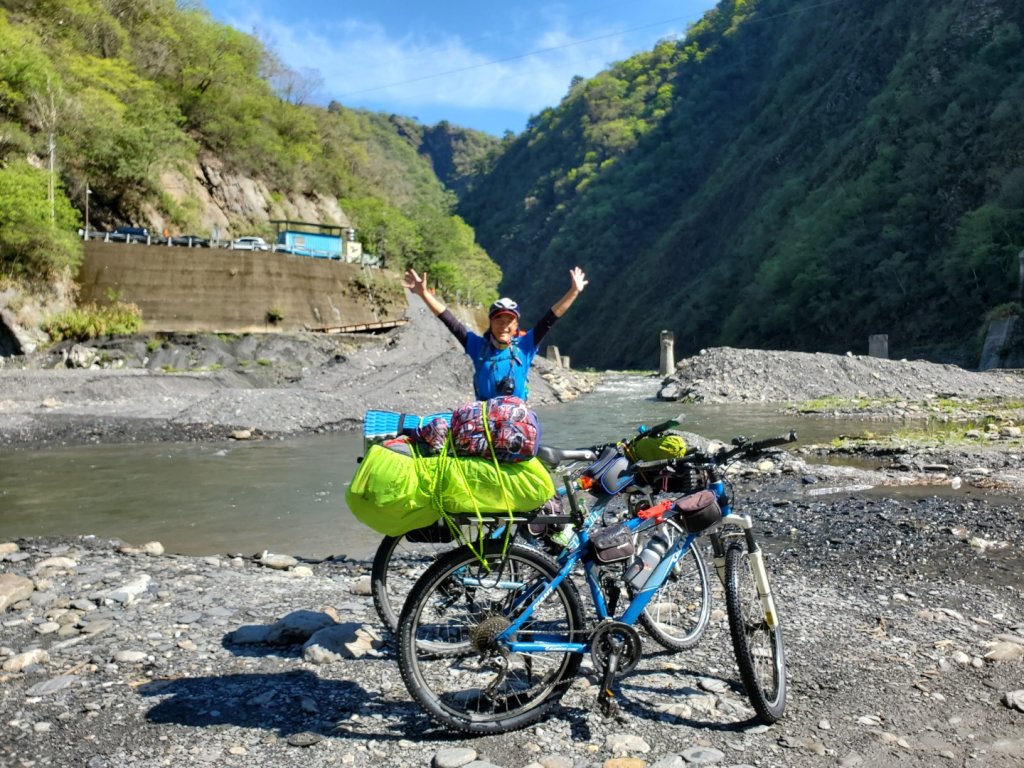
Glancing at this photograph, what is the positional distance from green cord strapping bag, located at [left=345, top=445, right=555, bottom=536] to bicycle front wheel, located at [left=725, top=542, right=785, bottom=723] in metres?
0.98

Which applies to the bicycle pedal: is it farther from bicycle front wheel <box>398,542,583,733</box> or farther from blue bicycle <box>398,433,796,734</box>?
bicycle front wheel <box>398,542,583,733</box>

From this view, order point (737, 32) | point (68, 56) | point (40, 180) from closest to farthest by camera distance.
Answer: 1. point (40, 180)
2. point (68, 56)
3. point (737, 32)

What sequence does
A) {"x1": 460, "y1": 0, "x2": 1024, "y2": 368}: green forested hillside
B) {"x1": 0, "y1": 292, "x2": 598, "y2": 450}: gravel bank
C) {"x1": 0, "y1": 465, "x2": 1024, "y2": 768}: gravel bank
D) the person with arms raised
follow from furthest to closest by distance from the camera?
1. {"x1": 460, "y1": 0, "x2": 1024, "y2": 368}: green forested hillside
2. {"x1": 0, "y1": 292, "x2": 598, "y2": 450}: gravel bank
3. the person with arms raised
4. {"x1": 0, "y1": 465, "x2": 1024, "y2": 768}: gravel bank

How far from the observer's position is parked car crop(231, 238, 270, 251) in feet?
116

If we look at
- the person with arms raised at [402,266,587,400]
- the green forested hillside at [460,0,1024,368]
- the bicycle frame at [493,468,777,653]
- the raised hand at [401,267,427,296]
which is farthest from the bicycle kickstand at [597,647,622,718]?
the green forested hillside at [460,0,1024,368]

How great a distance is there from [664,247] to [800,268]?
2822cm

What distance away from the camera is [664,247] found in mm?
78938

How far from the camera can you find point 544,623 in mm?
3525

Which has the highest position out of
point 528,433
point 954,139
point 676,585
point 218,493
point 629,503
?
point 954,139

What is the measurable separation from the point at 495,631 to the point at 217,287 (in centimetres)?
3326

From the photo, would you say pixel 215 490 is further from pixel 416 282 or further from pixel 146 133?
pixel 146 133

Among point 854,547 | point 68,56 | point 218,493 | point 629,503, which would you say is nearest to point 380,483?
point 629,503

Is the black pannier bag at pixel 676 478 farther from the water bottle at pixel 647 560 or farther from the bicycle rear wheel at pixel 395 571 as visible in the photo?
the bicycle rear wheel at pixel 395 571

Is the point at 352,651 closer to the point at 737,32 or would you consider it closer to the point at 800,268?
the point at 800,268
